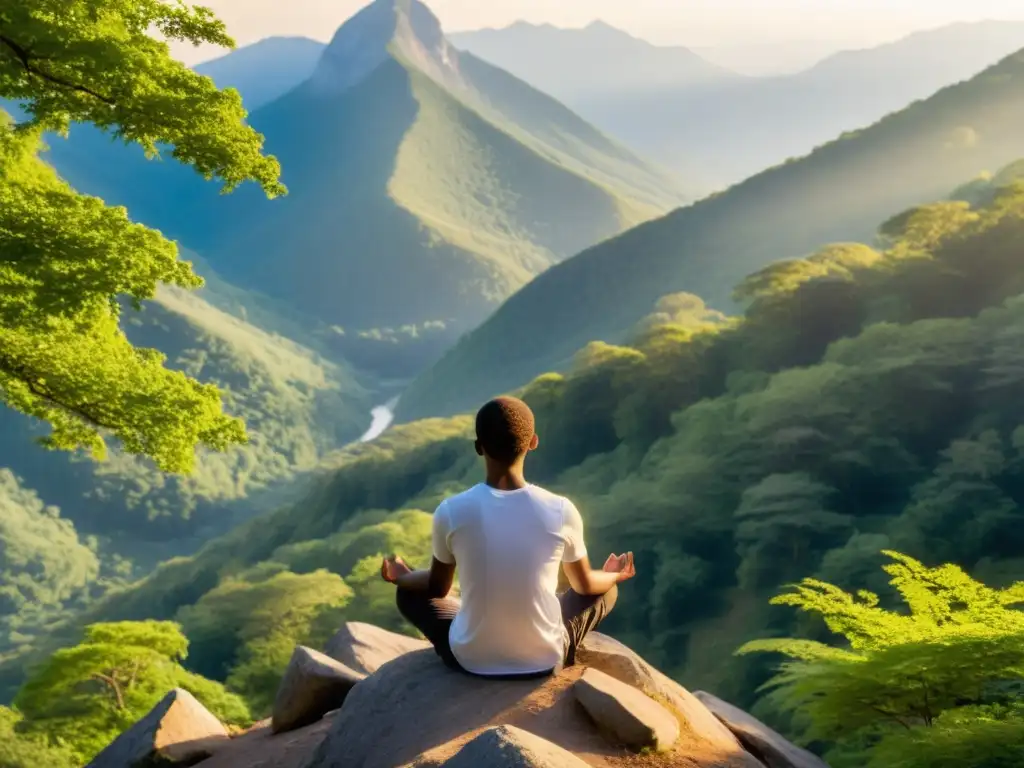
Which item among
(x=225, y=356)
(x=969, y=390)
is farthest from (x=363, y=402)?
(x=969, y=390)

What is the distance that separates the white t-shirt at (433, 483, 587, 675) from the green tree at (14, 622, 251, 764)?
43.3 ft

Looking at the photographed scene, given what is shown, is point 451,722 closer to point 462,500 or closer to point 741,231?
point 462,500

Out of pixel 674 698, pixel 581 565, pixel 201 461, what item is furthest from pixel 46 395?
pixel 201 461

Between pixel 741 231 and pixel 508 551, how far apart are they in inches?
4892

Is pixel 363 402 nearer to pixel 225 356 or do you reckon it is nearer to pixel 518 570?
pixel 225 356

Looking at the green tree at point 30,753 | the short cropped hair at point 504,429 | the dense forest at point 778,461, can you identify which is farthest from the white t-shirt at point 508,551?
the green tree at point 30,753

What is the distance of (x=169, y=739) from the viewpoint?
352 inches

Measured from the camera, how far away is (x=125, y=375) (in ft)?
27.3

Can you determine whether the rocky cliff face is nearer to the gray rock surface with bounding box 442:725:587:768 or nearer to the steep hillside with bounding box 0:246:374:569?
the gray rock surface with bounding box 442:725:587:768

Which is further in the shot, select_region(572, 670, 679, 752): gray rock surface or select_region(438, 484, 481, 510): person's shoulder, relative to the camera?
select_region(572, 670, 679, 752): gray rock surface

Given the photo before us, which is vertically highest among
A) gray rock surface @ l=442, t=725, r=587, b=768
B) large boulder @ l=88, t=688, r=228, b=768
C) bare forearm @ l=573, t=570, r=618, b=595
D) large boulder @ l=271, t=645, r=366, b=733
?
bare forearm @ l=573, t=570, r=618, b=595

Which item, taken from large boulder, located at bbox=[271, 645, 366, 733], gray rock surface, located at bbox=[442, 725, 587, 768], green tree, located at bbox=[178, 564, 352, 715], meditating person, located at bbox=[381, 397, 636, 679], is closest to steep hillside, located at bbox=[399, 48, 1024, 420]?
green tree, located at bbox=[178, 564, 352, 715]

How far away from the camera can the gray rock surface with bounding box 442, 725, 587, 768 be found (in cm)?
434

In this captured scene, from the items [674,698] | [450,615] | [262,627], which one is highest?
[450,615]
